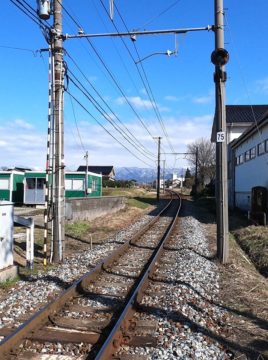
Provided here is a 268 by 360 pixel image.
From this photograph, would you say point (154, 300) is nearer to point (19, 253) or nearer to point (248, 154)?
point (19, 253)

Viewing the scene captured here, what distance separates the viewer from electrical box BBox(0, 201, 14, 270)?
938 centimetres

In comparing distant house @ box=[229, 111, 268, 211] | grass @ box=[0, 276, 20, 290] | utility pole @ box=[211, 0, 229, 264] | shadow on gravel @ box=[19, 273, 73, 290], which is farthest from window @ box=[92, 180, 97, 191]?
grass @ box=[0, 276, 20, 290]

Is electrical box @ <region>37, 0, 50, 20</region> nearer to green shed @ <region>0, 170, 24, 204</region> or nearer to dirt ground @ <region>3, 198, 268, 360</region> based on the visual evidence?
dirt ground @ <region>3, 198, 268, 360</region>

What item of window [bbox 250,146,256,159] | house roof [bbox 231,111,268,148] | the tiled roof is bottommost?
window [bbox 250,146,256,159]

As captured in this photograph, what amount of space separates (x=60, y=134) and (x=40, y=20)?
288cm

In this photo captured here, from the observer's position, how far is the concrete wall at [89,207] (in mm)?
20045

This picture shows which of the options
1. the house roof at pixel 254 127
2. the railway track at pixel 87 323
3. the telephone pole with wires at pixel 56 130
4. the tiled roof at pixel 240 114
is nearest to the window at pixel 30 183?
the house roof at pixel 254 127

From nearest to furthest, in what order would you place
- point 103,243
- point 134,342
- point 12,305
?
point 134,342 → point 12,305 → point 103,243

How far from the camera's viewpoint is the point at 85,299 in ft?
26.4

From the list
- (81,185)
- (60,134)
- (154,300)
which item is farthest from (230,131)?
(154,300)

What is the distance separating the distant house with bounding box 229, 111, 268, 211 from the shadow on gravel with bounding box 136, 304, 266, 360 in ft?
55.6

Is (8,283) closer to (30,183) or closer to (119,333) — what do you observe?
(119,333)

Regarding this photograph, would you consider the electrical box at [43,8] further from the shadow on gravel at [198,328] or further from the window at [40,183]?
the window at [40,183]

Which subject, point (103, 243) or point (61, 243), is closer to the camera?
point (61, 243)
